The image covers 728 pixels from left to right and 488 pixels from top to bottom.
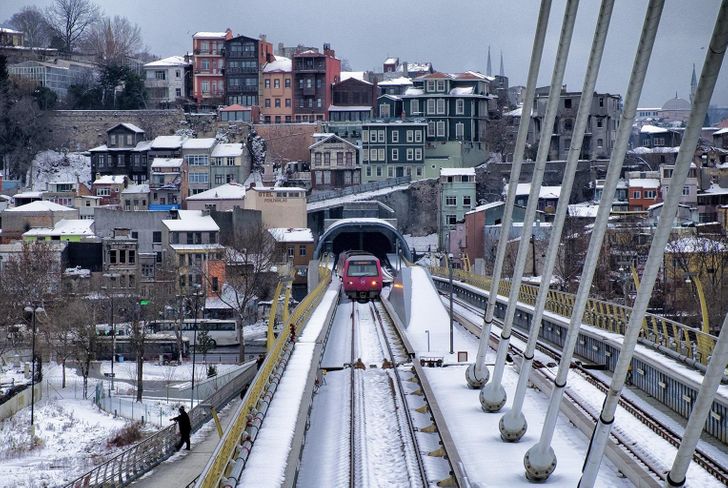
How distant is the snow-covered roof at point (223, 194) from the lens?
281 ft

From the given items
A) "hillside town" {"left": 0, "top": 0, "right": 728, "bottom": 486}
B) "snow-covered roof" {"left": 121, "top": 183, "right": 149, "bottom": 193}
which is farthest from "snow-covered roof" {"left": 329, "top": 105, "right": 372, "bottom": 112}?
"snow-covered roof" {"left": 121, "top": 183, "right": 149, "bottom": 193}

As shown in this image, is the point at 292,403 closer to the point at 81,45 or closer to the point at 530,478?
the point at 530,478

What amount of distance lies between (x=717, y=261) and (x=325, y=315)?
2122 centimetres

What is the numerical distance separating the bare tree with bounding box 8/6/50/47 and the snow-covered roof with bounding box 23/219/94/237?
2801 inches

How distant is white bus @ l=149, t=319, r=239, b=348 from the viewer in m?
58.4

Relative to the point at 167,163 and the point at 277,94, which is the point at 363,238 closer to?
the point at 167,163

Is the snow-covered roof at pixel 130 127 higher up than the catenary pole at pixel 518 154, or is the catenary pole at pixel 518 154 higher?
the snow-covered roof at pixel 130 127

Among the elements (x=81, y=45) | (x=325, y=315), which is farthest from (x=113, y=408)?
(x=81, y=45)

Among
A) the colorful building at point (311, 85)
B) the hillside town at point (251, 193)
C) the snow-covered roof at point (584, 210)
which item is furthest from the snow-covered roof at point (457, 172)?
the colorful building at point (311, 85)

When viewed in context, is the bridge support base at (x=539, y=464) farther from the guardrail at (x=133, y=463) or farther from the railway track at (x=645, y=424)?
the guardrail at (x=133, y=463)

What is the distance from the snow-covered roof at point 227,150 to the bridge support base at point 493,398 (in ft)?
251

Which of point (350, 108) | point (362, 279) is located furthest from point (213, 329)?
point (350, 108)

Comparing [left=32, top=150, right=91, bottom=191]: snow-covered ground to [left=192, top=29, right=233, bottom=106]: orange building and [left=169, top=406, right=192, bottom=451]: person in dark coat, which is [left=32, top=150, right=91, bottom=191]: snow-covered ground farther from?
[left=169, top=406, right=192, bottom=451]: person in dark coat

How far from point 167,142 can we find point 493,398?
8291 cm
